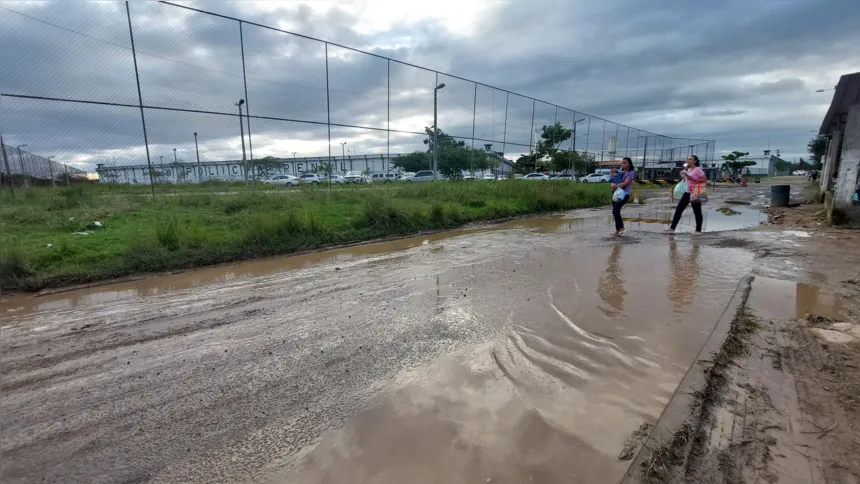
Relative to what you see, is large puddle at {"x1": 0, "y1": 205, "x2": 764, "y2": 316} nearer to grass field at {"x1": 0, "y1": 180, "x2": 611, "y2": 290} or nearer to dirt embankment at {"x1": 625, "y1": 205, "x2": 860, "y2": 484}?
grass field at {"x1": 0, "y1": 180, "x2": 611, "y2": 290}

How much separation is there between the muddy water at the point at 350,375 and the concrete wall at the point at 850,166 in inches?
290

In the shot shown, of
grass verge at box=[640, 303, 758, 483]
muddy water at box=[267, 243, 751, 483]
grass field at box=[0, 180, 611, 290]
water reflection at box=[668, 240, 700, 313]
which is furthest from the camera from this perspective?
grass field at box=[0, 180, 611, 290]

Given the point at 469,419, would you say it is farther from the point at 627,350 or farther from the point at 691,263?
the point at 691,263

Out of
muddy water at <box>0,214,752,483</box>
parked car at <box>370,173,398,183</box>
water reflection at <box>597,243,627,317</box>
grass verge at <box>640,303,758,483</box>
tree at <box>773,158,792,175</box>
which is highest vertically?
tree at <box>773,158,792,175</box>

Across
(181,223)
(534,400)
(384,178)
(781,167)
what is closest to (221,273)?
(181,223)

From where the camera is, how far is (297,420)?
2838 mm

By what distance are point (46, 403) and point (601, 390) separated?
4214 mm

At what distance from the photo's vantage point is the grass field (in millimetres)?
6938

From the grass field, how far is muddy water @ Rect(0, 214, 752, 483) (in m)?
1.06

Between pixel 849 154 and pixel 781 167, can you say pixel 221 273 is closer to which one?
pixel 849 154

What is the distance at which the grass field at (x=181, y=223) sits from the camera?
273 inches

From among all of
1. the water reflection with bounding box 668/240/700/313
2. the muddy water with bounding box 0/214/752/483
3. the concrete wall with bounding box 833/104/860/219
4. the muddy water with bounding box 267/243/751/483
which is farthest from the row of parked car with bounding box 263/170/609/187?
the muddy water with bounding box 267/243/751/483

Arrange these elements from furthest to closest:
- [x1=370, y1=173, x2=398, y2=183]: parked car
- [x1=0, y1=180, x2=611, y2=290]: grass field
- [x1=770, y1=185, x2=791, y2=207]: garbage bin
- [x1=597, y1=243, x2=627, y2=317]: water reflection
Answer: [x1=370, y1=173, x2=398, y2=183]: parked car
[x1=770, y1=185, x2=791, y2=207]: garbage bin
[x1=0, y1=180, x2=611, y2=290]: grass field
[x1=597, y1=243, x2=627, y2=317]: water reflection

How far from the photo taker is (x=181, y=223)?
336 inches
